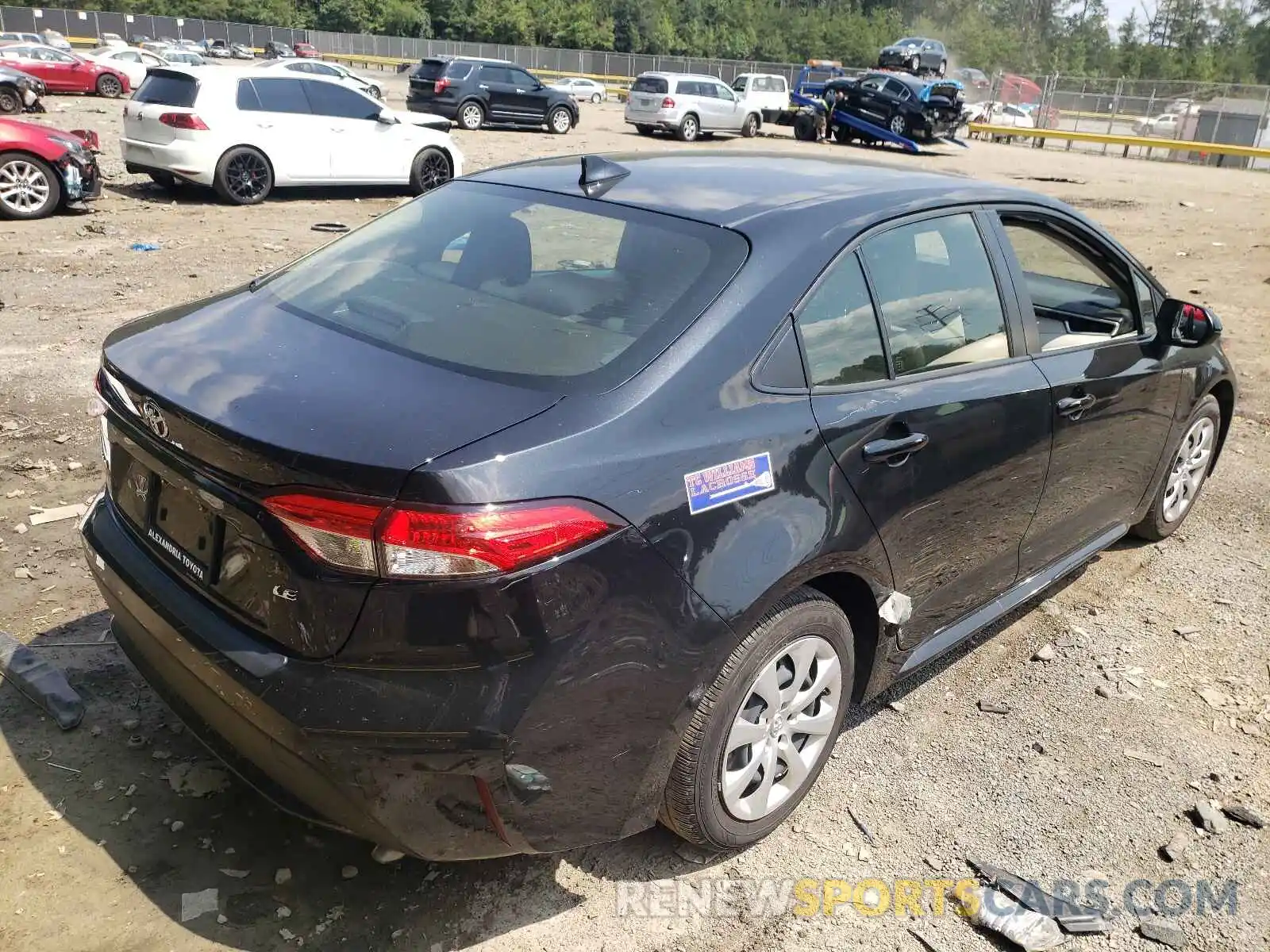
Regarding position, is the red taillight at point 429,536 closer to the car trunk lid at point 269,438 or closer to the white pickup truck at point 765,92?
the car trunk lid at point 269,438

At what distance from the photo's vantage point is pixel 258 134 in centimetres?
1258

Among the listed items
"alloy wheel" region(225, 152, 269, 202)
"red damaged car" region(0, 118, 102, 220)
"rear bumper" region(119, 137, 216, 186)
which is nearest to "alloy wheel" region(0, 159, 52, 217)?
"red damaged car" region(0, 118, 102, 220)

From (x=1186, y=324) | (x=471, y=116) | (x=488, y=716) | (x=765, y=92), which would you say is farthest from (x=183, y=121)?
(x=765, y=92)

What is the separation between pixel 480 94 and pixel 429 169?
1219 centimetres

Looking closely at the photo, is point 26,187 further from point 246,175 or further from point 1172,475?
point 1172,475

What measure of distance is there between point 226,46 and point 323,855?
7877cm

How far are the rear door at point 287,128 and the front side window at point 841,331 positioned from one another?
11762 millimetres

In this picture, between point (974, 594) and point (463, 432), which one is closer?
point (463, 432)

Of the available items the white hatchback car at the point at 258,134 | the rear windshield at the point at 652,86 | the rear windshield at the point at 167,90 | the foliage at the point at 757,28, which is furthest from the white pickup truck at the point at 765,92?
the foliage at the point at 757,28

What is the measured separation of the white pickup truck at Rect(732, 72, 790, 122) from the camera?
108 feet

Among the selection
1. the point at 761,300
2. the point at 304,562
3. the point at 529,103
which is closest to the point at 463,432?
the point at 304,562

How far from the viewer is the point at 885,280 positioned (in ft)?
9.69

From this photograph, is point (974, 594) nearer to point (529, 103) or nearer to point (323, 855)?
point (323, 855)

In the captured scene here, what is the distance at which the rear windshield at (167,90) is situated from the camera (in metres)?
12.1
